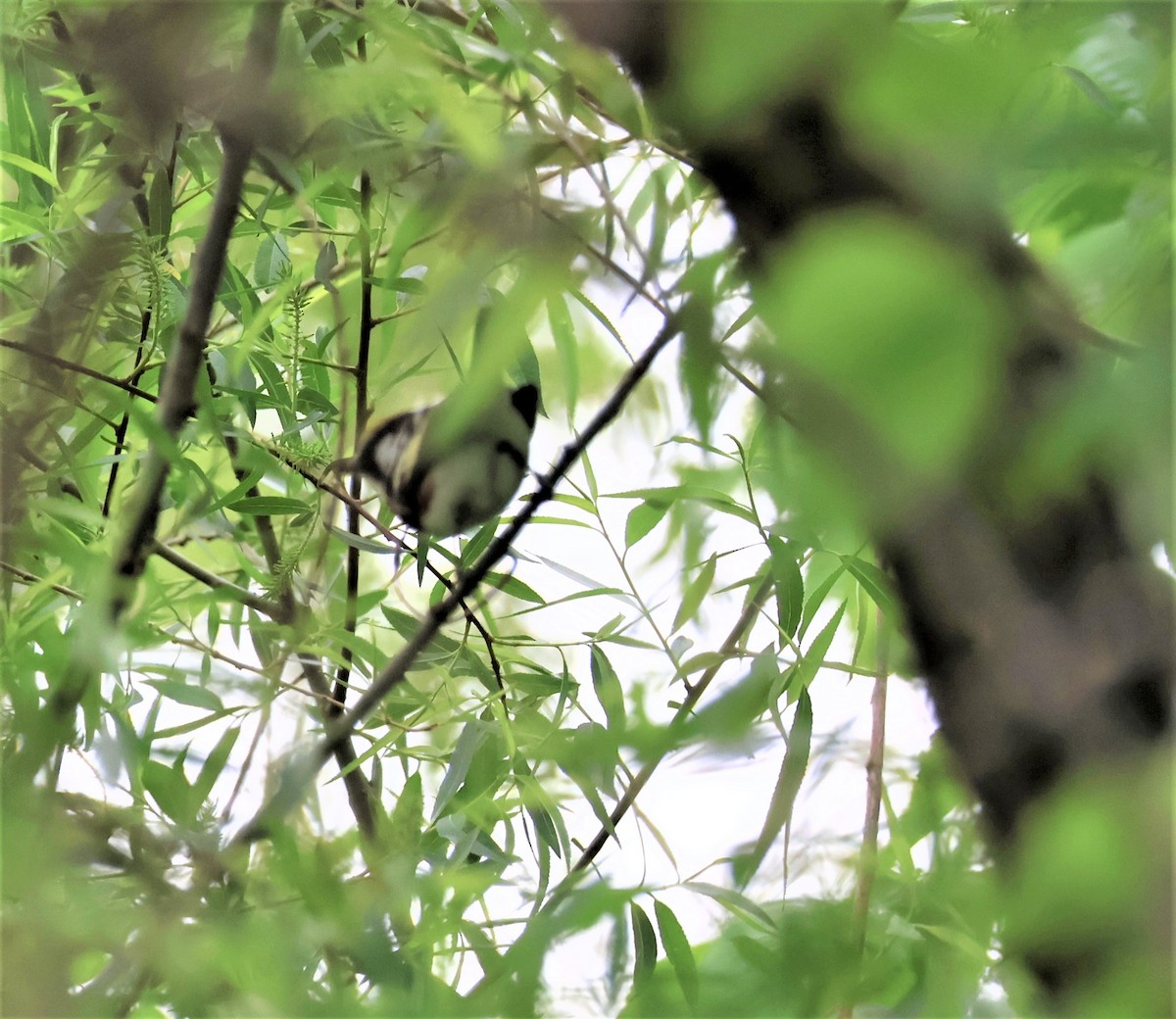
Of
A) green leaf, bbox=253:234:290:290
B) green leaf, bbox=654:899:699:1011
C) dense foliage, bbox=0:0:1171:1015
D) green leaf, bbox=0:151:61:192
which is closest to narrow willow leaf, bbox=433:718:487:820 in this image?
dense foliage, bbox=0:0:1171:1015

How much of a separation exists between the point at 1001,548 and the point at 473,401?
87 millimetres

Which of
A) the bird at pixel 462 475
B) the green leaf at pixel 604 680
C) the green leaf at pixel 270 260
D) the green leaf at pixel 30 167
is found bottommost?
the green leaf at pixel 604 680

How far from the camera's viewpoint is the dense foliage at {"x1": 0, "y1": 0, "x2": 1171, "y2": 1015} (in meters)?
0.15

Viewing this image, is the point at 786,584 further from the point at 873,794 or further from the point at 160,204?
the point at 160,204

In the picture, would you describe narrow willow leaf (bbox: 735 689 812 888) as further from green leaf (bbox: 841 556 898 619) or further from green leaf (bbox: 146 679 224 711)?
green leaf (bbox: 146 679 224 711)

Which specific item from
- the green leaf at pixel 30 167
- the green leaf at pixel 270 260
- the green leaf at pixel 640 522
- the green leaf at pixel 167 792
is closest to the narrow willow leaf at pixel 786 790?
the green leaf at pixel 640 522

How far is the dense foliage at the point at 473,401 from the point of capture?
0.15 m

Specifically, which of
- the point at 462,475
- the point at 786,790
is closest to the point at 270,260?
the point at 462,475

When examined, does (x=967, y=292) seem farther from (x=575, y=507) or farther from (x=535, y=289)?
(x=575, y=507)

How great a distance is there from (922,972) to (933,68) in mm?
308

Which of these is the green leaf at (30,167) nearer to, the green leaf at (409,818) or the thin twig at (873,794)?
the green leaf at (409,818)

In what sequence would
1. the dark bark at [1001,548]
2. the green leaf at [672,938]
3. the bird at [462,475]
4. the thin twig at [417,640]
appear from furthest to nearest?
the bird at [462,475] → the green leaf at [672,938] → the thin twig at [417,640] → the dark bark at [1001,548]

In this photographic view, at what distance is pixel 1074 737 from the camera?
144 millimetres

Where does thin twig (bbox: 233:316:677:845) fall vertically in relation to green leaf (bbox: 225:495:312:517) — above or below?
below
